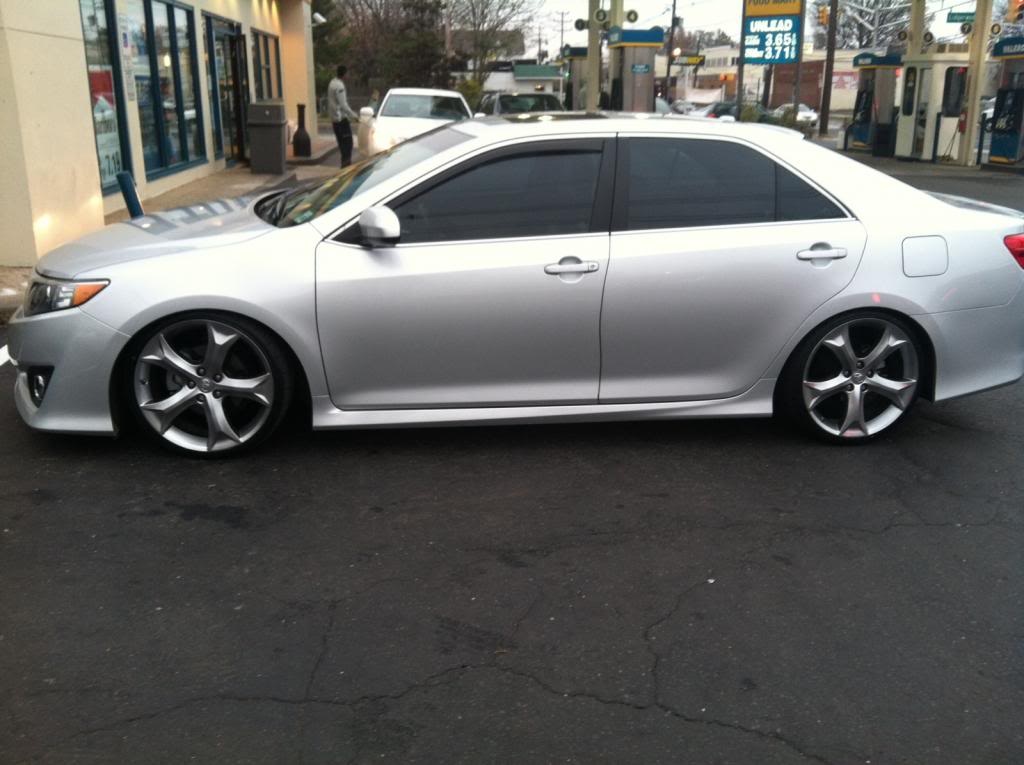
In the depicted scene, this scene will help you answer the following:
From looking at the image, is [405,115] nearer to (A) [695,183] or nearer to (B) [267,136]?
(B) [267,136]

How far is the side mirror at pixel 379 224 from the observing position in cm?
451

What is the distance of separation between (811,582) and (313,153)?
21793 mm

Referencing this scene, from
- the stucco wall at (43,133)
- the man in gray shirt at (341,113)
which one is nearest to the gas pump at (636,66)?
the man in gray shirt at (341,113)

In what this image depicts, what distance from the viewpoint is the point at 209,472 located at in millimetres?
4684

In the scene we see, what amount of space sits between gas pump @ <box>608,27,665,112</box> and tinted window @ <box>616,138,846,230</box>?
21485 mm

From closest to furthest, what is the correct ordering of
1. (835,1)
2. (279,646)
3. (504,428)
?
(279,646)
(504,428)
(835,1)

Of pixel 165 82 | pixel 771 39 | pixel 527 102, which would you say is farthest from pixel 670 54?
pixel 165 82

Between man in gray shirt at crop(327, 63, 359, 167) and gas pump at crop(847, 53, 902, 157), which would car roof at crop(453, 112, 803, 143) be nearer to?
man in gray shirt at crop(327, 63, 359, 167)

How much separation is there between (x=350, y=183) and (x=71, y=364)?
1583 millimetres

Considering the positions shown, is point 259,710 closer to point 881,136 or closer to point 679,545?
point 679,545

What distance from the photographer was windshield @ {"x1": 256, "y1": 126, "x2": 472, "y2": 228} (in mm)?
4961

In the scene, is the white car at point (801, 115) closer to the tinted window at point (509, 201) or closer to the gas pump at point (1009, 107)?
the gas pump at point (1009, 107)

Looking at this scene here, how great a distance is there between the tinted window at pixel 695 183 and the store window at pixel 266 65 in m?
20.3

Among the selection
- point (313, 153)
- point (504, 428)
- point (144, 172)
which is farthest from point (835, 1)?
point (504, 428)
